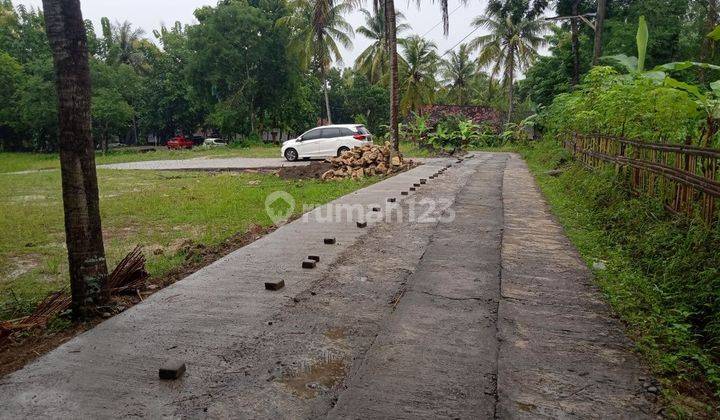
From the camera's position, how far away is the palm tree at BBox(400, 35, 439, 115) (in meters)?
35.1

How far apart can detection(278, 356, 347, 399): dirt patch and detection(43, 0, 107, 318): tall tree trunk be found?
1914 mm

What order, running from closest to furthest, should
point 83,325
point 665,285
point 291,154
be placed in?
1. point 83,325
2. point 665,285
3. point 291,154

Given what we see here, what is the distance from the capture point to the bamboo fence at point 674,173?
13.9 feet

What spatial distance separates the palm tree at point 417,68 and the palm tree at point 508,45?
13.8 feet

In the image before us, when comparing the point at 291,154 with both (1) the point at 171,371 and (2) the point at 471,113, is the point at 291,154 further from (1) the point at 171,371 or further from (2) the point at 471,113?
(1) the point at 171,371

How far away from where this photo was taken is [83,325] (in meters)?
3.52

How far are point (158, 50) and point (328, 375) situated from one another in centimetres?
4917

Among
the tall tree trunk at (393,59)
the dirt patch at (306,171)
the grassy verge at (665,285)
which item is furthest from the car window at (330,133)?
the grassy verge at (665,285)

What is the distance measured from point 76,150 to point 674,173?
554cm

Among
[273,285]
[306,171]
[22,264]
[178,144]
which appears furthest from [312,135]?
[178,144]

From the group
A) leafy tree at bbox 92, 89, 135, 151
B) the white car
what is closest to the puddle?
the white car

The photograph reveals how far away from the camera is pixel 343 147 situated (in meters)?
19.6

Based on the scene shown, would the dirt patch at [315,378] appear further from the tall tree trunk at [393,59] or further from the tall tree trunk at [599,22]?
the tall tree trunk at [599,22]

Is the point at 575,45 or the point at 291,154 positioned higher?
the point at 575,45
